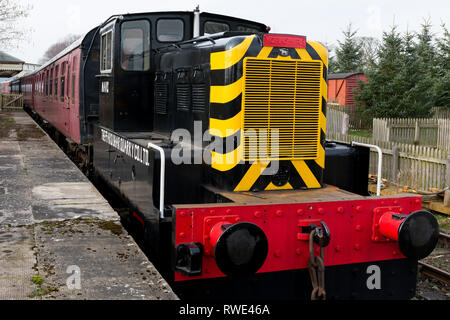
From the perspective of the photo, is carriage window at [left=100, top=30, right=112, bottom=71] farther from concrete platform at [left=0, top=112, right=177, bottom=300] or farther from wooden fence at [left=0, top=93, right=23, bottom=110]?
wooden fence at [left=0, top=93, right=23, bottom=110]

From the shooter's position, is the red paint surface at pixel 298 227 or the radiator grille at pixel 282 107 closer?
the red paint surface at pixel 298 227

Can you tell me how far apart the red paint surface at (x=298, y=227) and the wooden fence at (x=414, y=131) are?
11484mm

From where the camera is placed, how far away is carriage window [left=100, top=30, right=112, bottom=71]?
6.71 m

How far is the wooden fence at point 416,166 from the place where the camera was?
416 inches

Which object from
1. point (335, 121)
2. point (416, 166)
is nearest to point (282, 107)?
point (416, 166)

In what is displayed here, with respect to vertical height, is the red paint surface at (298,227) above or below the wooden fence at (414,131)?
below

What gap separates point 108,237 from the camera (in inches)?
203

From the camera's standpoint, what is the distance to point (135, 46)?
6.51m

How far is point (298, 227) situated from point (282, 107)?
1.23 metres

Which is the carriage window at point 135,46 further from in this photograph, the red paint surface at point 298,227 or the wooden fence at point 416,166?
the wooden fence at point 416,166

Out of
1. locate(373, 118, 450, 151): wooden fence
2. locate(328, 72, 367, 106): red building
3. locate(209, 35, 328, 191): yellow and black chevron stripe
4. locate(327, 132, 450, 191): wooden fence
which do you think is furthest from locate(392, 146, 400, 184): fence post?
locate(328, 72, 367, 106): red building

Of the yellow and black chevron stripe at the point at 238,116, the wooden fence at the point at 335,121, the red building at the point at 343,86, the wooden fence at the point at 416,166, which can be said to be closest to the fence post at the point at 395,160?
the wooden fence at the point at 416,166
